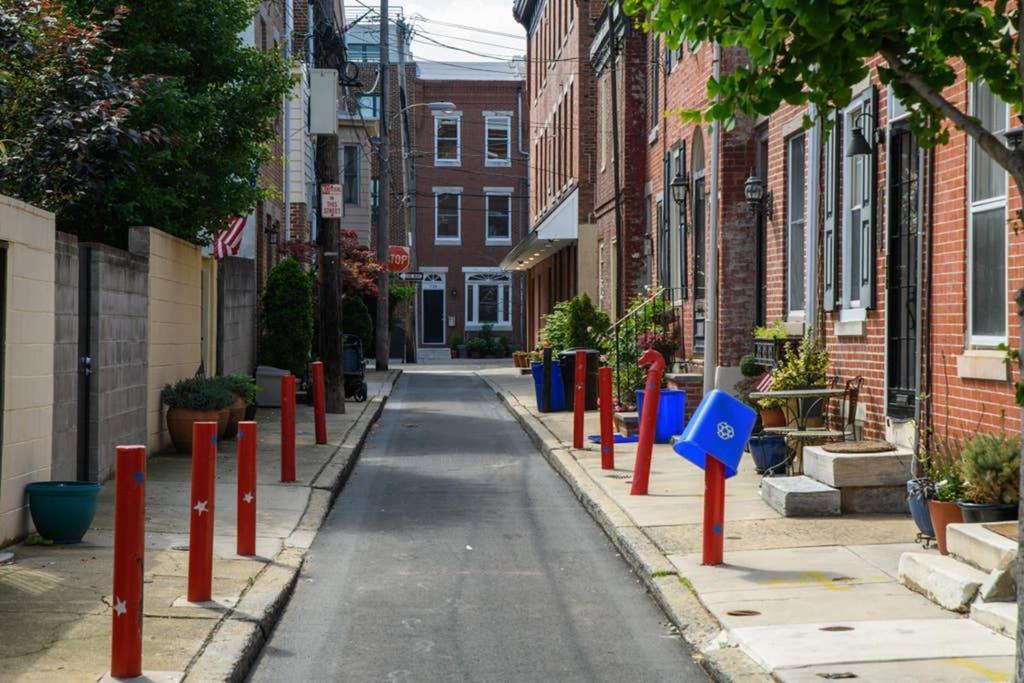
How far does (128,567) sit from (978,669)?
365cm

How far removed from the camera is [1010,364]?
9.45 metres

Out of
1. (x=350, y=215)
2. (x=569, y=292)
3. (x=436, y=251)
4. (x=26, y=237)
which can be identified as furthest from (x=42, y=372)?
(x=436, y=251)

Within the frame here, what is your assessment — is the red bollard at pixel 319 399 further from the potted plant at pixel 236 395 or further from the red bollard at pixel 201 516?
the red bollard at pixel 201 516

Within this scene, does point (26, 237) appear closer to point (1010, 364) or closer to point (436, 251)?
point (1010, 364)

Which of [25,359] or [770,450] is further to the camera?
[770,450]

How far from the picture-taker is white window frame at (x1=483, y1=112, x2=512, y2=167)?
6031cm

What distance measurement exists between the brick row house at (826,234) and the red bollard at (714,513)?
2000 mm

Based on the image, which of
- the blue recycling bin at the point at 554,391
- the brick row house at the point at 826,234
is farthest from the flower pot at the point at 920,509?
the blue recycling bin at the point at 554,391

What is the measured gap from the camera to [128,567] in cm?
615

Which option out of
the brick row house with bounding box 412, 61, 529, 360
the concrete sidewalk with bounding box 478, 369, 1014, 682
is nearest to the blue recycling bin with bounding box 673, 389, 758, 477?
the concrete sidewalk with bounding box 478, 369, 1014, 682

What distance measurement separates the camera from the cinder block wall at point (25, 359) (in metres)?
9.36

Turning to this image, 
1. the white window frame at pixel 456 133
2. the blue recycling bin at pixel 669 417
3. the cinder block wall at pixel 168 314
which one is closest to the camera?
the cinder block wall at pixel 168 314

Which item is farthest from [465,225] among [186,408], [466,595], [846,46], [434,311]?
[846,46]

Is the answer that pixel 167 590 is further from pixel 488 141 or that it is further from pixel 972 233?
pixel 488 141
